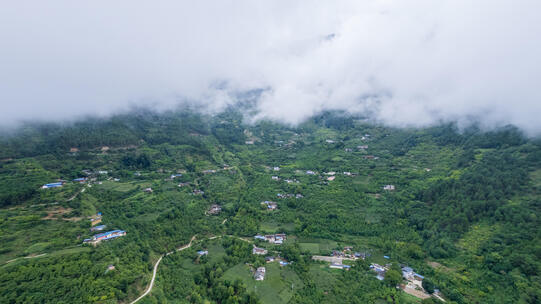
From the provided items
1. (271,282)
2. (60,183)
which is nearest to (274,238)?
(271,282)

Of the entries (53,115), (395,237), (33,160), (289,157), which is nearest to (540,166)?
(395,237)

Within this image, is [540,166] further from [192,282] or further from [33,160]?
[33,160]

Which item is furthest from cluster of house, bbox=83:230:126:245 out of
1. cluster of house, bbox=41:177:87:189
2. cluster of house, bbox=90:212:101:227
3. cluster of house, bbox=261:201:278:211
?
cluster of house, bbox=261:201:278:211

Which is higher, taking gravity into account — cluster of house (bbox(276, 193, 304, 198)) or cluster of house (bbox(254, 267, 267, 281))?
cluster of house (bbox(276, 193, 304, 198))

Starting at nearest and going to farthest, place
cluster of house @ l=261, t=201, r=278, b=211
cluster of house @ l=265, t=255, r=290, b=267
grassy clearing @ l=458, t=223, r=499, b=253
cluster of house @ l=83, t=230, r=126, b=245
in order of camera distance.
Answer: cluster of house @ l=83, t=230, r=126, b=245
grassy clearing @ l=458, t=223, r=499, b=253
cluster of house @ l=265, t=255, r=290, b=267
cluster of house @ l=261, t=201, r=278, b=211

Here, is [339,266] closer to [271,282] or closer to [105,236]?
[271,282]

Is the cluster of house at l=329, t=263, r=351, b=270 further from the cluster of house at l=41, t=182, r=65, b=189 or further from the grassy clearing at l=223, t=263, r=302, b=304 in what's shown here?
the cluster of house at l=41, t=182, r=65, b=189

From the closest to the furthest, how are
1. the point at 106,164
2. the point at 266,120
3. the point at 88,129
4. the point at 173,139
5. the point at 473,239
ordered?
1. the point at 473,239
2. the point at 106,164
3. the point at 88,129
4. the point at 173,139
5. the point at 266,120
